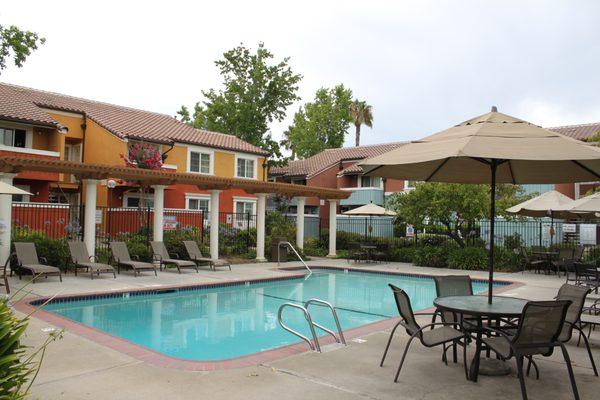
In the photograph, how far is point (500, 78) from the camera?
14.1 meters

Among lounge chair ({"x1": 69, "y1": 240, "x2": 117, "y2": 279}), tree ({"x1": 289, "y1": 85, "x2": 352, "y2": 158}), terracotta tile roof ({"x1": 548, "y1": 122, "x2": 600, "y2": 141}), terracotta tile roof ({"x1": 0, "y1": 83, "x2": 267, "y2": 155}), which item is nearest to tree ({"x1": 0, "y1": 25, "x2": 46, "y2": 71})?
terracotta tile roof ({"x1": 0, "y1": 83, "x2": 267, "y2": 155})

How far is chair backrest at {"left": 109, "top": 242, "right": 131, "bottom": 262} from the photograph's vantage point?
14656 millimetres

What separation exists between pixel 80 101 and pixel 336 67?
19.1m

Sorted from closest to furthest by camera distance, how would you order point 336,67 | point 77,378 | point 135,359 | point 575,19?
point 77,378 < point 135,359 < point 575,19 < point 336,67

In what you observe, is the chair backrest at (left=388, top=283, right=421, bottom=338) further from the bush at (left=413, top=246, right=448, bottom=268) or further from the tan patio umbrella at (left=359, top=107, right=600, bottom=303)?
the bush at (left=413, top=246, right=448, bottom=268)

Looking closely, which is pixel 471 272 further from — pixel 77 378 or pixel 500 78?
pixel 77 378

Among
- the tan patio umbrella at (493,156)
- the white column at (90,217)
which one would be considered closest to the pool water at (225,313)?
the tan patio umbrella at (493,156)

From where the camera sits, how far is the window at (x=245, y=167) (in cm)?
3344

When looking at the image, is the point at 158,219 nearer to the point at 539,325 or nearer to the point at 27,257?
the point at 27,257

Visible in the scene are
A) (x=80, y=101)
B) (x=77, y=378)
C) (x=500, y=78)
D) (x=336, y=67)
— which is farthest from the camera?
(x=80, y=101)

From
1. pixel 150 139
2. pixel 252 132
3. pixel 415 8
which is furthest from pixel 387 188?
pixel 415 8

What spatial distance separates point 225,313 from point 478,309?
6.59 metres

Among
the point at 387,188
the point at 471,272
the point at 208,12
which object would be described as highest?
the point at 208,12

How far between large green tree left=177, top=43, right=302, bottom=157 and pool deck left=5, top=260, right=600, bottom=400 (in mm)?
32708
